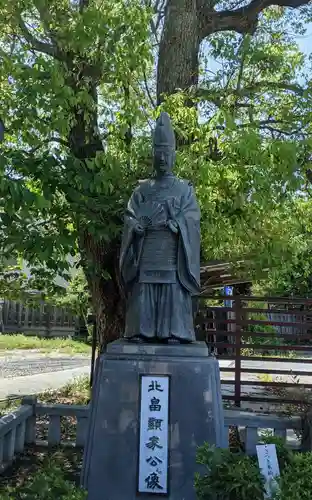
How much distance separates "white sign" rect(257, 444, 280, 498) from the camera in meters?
3.36

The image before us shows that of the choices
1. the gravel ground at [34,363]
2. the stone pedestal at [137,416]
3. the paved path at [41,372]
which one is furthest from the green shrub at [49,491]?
the gravel ground at [34,363]

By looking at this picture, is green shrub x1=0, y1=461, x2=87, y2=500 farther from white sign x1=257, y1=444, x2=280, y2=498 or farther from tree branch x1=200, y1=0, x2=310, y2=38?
tree branch x1=200, y1=0, x2=310, y2=38

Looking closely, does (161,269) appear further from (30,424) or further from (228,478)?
(30,424)

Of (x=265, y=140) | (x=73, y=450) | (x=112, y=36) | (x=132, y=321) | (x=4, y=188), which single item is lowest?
(x=73, y=450)

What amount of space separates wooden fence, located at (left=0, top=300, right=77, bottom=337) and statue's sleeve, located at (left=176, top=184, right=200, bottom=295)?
668 inches

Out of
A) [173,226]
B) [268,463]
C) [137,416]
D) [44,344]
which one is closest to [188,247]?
[173,226]

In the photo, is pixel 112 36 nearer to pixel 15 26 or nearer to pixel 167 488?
pixel 15 26

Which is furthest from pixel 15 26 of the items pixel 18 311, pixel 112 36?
pixel 18 311

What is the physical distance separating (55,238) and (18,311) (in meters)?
17.3

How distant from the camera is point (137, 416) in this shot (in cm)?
426

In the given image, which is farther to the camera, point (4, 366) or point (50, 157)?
point (4, 366)

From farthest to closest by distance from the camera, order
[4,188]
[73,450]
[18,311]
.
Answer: [18,311] < [73,450] < [4,188]

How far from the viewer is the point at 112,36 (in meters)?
6.17

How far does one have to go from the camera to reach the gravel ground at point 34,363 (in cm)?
1298
